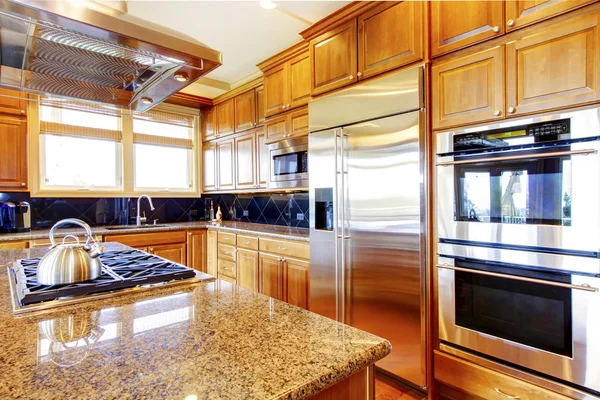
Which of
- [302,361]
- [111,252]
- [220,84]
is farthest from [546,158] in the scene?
[220,84]

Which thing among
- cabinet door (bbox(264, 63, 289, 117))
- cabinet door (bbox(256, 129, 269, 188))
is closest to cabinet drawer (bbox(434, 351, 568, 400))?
cabinet door (bbox(256, 129, 269, 188))

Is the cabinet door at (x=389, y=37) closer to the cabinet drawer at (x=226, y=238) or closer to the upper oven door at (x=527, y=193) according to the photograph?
the upper oven door at (x=527, y=193)

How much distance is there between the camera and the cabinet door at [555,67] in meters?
1.42

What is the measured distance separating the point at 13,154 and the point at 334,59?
3.14 meters

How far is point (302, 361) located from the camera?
0.65m

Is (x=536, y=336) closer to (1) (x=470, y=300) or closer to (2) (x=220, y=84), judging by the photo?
(1) (x=470, y=300)

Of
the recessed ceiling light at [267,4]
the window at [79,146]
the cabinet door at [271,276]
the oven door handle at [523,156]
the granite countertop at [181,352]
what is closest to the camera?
the granite countertop at [181,352]

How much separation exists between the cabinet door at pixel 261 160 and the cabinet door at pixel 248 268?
757 millimetres

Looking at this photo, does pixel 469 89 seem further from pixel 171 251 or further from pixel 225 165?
pixel 171 251

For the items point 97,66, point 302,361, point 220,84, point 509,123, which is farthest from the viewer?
point 220,84

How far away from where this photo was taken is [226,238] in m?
3.64

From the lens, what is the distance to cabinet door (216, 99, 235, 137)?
4.00 meters

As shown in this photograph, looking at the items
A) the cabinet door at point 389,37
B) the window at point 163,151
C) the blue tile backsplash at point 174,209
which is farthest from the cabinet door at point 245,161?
the cabinet door at point 389,37

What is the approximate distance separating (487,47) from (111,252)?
2.33m
